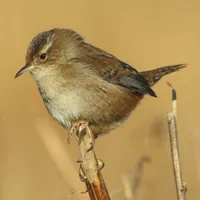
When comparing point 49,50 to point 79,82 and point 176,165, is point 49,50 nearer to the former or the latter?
point 79,82

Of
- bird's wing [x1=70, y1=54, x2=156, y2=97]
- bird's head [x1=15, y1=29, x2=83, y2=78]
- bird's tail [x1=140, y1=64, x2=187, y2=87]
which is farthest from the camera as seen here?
bird's tail [x1=140, y1=64, x2=187, y2=87]

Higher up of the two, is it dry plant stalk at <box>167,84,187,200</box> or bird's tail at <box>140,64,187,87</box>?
bird's tail at <box>140,64,187,87</box>

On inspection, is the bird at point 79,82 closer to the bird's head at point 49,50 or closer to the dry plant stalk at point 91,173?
the bird's head at point 49,50

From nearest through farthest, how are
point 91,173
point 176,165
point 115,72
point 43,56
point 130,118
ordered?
point 176,165 → point 91,173 → point 43,56 → point 115,72 → point 130,118

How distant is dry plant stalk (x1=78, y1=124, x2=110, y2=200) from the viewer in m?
3.49

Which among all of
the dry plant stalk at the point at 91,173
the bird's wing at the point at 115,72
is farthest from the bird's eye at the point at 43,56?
the dry plant stalk at the point at 91,173

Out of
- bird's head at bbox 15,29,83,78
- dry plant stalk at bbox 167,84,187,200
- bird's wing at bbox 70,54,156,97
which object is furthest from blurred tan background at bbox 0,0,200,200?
dry plant stalk at bbox 167,84,187,200

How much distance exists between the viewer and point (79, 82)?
4.33 m

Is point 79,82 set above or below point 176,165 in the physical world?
above

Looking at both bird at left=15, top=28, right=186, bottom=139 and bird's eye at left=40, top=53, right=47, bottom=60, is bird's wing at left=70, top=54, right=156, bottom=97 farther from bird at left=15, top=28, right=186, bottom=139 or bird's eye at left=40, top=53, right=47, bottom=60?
bird's eye at left=40, top=53, right=47, bottom=60

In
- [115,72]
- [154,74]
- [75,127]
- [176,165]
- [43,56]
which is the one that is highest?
[43,56]

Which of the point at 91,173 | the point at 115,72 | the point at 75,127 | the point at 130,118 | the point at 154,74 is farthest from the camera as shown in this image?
the point at 130,118

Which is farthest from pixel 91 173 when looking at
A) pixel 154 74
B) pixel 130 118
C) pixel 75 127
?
pixel 130 118

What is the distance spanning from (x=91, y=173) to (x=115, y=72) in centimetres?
127
